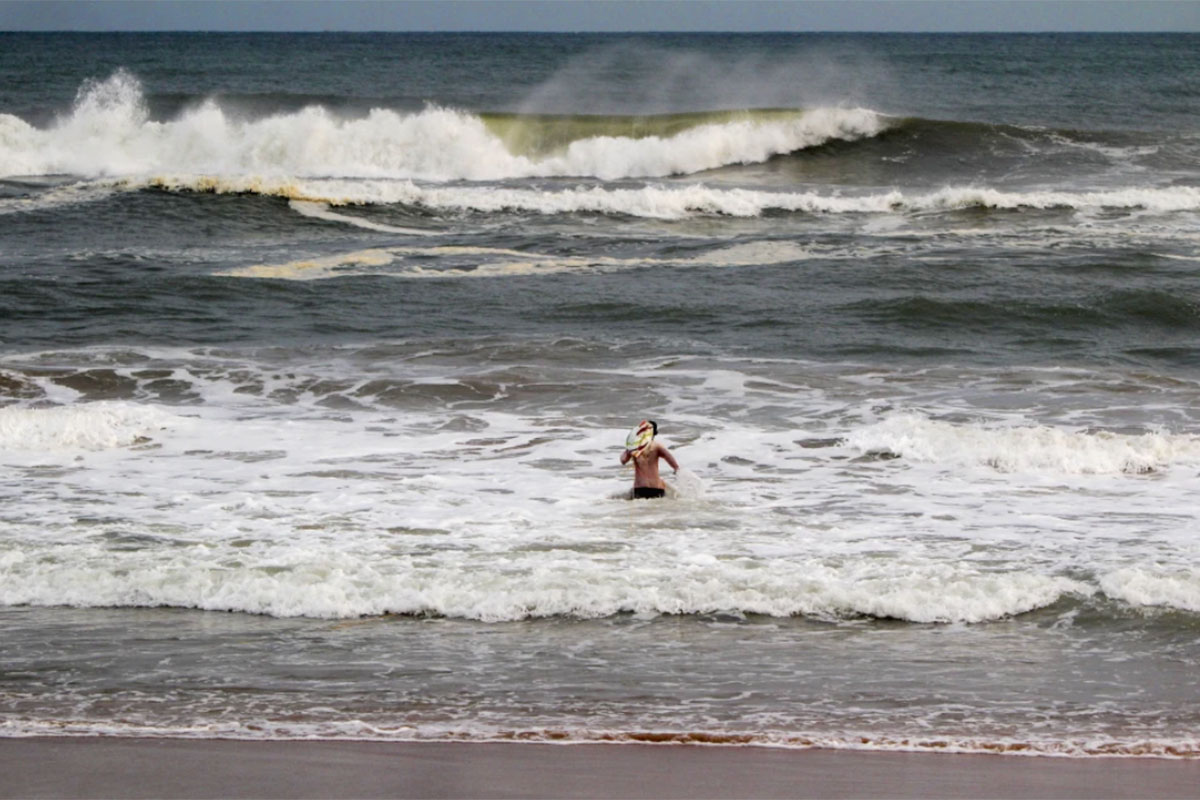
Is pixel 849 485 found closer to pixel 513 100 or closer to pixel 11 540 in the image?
pixel 11 540

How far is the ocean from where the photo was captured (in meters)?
6.11

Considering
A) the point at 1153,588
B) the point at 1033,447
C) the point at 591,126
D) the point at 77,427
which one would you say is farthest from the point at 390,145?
the point at 1153,588

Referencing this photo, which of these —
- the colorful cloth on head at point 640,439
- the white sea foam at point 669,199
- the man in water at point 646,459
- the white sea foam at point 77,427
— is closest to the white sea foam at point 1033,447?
the man in water at point 646,459

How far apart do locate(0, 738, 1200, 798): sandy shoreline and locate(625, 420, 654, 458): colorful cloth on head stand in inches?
145

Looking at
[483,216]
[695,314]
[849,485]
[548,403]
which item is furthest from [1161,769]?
[483,216]

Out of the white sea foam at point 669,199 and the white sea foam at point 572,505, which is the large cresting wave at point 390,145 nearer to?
the white sea foam at point 669,199

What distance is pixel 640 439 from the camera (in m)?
9.01

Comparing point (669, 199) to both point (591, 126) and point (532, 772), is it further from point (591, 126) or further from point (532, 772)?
point (532, 772)

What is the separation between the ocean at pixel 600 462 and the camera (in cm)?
611

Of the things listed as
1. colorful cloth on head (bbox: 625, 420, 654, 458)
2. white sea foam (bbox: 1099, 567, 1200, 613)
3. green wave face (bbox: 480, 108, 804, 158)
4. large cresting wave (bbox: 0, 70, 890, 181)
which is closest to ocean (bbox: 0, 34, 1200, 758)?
white sea foam (bbox: 1099, 567, 1200, 613)

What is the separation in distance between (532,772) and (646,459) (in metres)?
4.01

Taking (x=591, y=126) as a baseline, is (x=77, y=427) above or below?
below

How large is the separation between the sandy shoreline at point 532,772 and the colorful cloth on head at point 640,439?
369 cm

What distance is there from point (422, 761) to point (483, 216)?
19784 millimetres
